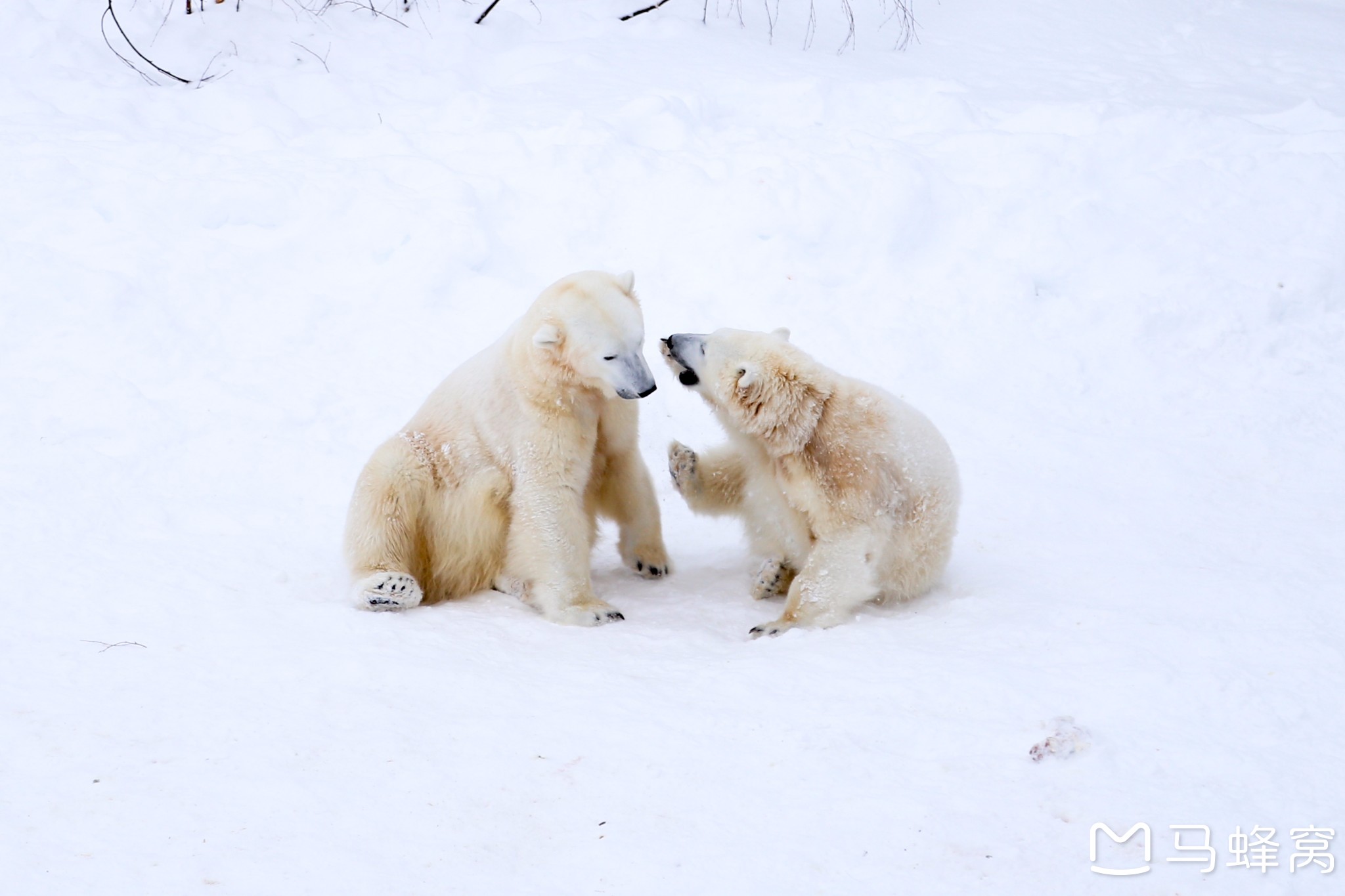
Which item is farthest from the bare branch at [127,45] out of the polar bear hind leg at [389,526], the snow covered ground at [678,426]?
the polar bear hind leg at [389,526]

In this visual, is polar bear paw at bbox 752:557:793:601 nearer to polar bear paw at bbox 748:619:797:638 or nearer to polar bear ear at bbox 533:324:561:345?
polar bear paw at bbox 748:619:797:638

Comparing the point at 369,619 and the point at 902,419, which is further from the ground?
the point at 902,419

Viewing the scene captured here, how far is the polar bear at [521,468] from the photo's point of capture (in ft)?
13.4

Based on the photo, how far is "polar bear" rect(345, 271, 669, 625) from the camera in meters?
4.09

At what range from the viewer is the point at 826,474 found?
13.7ft

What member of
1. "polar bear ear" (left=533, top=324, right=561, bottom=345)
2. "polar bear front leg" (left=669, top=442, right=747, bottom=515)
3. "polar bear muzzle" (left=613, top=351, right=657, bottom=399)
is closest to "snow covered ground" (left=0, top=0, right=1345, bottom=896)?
"polar bear front leg" (left=669, top=442, right=747, bottom=515)

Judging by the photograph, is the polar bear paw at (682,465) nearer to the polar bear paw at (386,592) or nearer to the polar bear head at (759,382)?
the polar bear head at (759,382)

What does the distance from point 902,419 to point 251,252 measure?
4.48 metres

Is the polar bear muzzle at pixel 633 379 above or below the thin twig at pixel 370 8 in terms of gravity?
below

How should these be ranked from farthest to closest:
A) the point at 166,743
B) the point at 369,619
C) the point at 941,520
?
1. the point at 941,520
2. the point at 369,619
3. the point at 166,743

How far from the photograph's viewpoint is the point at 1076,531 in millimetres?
4824

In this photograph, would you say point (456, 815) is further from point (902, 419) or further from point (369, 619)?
point (902, 419)

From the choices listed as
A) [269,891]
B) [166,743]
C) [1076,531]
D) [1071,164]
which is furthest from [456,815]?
[1071,164]

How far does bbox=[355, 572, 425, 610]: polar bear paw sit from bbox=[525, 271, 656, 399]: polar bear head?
39.7 inches
